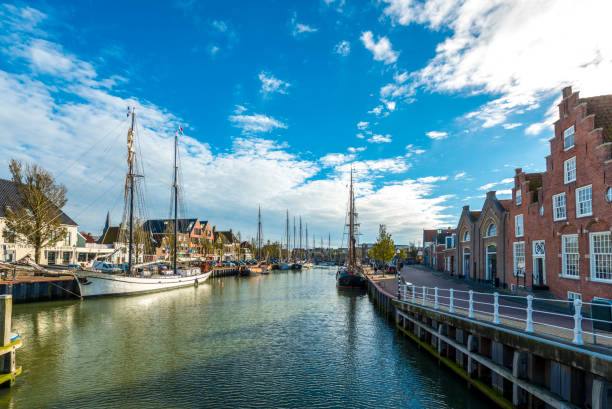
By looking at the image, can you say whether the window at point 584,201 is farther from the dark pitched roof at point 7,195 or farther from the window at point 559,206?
the dark pitched roof at point 7,195

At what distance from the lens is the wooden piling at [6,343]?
460 inches

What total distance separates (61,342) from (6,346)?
30.6 feet

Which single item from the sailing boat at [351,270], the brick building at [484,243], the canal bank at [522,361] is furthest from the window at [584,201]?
the sailing boat at [351,270]

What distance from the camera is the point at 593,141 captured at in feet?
57.4

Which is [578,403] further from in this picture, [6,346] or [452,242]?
[452,242]

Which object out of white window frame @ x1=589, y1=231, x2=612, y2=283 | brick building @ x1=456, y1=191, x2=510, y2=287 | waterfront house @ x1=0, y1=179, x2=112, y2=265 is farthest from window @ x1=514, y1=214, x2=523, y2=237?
waterfront house @ x1=0, y1=179, x2=112, y2=265

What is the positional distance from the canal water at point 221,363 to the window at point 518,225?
41.7 feet

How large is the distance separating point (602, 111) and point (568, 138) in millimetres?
1934

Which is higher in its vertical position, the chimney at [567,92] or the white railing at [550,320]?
the chimney at [567,92]

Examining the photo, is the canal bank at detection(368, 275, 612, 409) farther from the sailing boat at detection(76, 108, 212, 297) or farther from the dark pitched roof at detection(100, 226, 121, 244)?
the dark pitched roof at detection(100, 226, 121, 244)

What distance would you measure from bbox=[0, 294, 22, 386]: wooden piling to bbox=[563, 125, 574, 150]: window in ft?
87.8

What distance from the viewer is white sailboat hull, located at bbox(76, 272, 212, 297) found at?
37.0 meters

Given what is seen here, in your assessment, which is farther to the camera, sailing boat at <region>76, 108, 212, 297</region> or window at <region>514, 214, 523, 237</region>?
sailing boat at <region>76, 108, 212, 297</region>

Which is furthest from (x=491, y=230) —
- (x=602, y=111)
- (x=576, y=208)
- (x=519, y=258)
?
(x=602, y=111)
